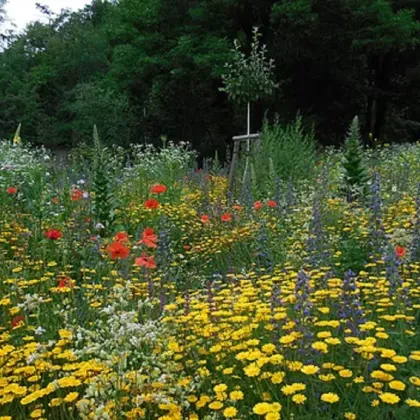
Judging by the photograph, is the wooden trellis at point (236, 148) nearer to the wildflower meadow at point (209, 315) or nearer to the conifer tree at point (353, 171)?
the conifer tree at point (353, 171)

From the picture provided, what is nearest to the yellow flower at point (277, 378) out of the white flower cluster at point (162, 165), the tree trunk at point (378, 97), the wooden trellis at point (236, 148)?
the white flower cluster at point (162, 165)

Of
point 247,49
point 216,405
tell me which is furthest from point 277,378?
point 247,49

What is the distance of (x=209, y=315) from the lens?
2.99 meters

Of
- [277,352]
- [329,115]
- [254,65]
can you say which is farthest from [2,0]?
[277,352]

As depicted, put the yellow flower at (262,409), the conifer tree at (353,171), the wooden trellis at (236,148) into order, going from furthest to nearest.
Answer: the wooden trellis at (236,148) < the conifer tree at (353,171) < the yellow flower at (262,409)

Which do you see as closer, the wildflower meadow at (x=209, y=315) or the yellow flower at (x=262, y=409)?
the yellow flower at (x=262, y=409)

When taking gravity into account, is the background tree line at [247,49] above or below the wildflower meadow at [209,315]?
above

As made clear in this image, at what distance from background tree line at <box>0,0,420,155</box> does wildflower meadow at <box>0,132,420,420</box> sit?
15544 millimetres

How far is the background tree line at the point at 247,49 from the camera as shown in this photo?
21.3m

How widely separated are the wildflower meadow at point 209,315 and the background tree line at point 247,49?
1554cm

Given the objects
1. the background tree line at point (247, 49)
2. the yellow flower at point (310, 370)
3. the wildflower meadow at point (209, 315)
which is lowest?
the wildflower meadow at point (209, 315)

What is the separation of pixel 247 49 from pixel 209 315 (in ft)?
69.2

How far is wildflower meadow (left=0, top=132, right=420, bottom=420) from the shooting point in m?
2.16

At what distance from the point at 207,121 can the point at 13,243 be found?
20169 mm
